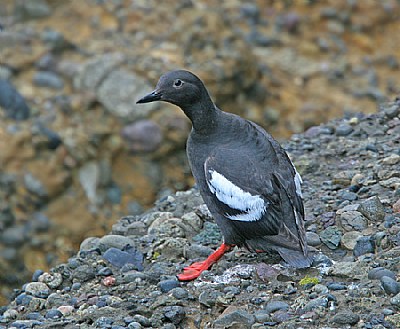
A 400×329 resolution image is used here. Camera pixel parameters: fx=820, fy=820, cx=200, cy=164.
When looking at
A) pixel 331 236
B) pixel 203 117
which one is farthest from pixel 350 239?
pixel 203 117

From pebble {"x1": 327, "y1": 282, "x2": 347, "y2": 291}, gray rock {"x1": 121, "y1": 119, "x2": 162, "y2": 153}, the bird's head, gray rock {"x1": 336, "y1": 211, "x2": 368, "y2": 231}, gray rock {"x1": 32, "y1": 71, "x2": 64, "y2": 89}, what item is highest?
the bird's head

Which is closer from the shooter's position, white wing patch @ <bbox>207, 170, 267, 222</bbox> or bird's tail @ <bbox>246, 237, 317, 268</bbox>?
bird's tail @ <bbox>246, 237, 317, 268</bbox>

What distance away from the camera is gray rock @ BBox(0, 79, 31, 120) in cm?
1197

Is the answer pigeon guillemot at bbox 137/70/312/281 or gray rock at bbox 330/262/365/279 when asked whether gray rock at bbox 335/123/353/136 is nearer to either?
pigeon guillemot at bbox 137/70/312/281

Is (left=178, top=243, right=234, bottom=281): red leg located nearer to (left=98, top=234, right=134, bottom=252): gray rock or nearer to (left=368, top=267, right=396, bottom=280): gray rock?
(left=98, top=234, right=134, bottom=252): gray rock

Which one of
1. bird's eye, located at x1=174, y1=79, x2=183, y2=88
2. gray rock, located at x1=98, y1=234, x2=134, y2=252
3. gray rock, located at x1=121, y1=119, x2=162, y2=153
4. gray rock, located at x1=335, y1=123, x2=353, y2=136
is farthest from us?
gray rock, located at x1=121, y1=119, x2=162, y2=153

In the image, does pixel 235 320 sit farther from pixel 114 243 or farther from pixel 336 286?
pixel 114 243

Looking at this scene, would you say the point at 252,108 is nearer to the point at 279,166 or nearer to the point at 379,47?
the point at 379,47

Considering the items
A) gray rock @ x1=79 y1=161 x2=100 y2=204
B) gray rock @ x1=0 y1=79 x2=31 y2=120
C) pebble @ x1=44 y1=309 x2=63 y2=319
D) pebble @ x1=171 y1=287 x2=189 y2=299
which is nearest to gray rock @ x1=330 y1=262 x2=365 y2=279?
pebble @ x1=171 y1=287 x2=189 y2=299

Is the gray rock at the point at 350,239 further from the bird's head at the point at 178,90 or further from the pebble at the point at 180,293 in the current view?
the bird's head at the point at 178,90

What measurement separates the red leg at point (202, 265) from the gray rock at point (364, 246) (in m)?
1.08

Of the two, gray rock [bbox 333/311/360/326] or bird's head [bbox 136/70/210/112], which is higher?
bird's head [bbox 136/70/210/112]

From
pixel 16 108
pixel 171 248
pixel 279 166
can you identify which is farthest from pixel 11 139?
pixel 279 166

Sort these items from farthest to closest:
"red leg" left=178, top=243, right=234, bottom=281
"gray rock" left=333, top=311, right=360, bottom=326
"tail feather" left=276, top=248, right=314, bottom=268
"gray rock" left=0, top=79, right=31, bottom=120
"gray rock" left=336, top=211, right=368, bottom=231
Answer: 1. "gray rock" left=0, top=79, right=31, bottom=120
2. "gray rock" left=336, top=211, right=368, bottom=231
3. "red leg" left=178, top=243, right=234, bottom=281
4. "tail feather" left=276, top=248, right=314, bottom=268
5. "gray rock" left=333, top=311, right=360, bottom=326
